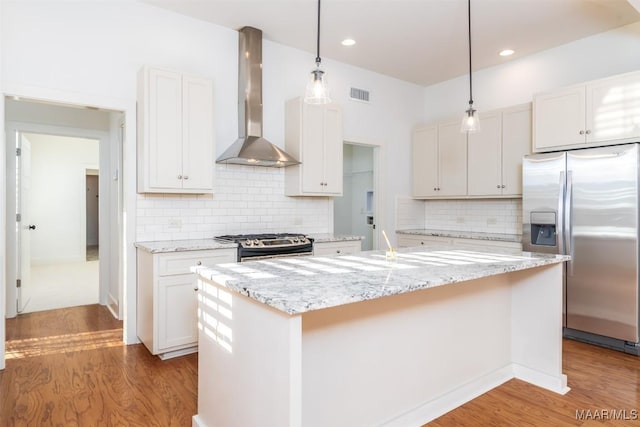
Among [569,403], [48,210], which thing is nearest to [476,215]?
[569,403]

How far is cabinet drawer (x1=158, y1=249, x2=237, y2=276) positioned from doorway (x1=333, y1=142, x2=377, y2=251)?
390 centimetres

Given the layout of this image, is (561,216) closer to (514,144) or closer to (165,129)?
(514,144)

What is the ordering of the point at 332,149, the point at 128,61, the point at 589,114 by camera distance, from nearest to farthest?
the point at 128,61
the point at 589,114
the point at 332,149

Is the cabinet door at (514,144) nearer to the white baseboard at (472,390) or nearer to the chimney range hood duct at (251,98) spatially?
the white baseboard at (472,390)

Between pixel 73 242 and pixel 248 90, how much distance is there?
651 centimetres

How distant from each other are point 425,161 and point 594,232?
7.77 feet

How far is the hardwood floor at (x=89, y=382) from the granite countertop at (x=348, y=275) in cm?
110

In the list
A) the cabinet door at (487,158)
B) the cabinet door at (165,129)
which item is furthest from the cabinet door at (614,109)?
the cabinet door at (165,129)

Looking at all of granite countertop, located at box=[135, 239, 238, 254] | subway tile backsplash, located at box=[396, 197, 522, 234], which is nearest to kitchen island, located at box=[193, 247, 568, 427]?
granite countertop, located at box=[135, 239, 238, 254]

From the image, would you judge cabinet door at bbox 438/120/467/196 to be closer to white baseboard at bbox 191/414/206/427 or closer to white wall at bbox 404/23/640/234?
white wall at bbox 404/23/640/234

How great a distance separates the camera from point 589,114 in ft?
11.6

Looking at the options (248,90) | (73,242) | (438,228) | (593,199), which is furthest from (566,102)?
(73,242)

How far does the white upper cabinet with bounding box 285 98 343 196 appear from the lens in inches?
161

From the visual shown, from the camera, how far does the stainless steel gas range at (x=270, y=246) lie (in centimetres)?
334
